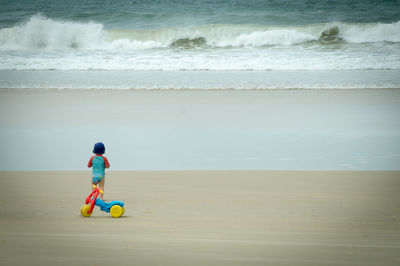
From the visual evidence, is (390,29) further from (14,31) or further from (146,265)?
(146,265)

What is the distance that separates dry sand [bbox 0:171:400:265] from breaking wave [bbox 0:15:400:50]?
13105 millimetres

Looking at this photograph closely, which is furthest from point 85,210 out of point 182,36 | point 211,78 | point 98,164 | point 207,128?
point 182,36

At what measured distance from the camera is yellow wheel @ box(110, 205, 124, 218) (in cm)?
342

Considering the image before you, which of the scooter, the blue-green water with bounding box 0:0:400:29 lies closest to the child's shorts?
the scooter

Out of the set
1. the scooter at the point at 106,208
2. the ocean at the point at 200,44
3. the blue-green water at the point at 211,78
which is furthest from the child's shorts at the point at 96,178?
the ocean at the point at 200,44

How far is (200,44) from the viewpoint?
17.9 metres

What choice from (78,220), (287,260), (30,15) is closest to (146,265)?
(287,260)

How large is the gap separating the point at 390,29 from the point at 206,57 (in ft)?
24.5

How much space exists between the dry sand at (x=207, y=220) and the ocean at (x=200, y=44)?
5949mm

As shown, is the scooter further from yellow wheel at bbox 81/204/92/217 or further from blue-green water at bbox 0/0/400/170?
blue-green water at bbox 0/0/400/170

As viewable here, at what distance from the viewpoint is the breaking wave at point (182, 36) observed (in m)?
17.5

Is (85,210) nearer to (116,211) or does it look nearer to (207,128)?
(116,211)

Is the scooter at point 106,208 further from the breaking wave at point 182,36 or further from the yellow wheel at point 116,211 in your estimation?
the breaking wave at point 182,36

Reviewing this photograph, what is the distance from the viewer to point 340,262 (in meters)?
2.38
